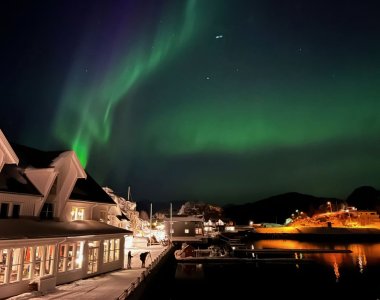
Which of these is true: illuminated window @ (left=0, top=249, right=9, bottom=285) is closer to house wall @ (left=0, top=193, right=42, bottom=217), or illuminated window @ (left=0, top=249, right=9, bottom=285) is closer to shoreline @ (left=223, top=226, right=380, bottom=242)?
house wall @ (left=0, top=193, right=42, bottom=217)

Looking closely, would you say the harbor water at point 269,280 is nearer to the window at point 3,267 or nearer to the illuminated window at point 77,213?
the illuminated window at point 77,213

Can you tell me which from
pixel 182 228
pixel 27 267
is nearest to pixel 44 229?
pixel 27 267

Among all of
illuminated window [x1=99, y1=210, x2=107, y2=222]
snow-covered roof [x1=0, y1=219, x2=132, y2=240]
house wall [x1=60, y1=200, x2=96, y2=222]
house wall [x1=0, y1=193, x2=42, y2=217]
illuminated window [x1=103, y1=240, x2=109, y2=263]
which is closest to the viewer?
snow-covered roof [x1=0, y1=219, x2=132, y2=240]

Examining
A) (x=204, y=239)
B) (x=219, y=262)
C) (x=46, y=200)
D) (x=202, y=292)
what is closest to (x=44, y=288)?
(x=46, y=200)

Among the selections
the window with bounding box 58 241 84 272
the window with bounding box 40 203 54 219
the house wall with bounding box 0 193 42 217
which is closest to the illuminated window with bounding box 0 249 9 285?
the house wall with bounding box 0 193 42 217

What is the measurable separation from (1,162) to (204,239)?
259 feet

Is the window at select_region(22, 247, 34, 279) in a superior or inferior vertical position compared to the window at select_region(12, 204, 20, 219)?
inferior

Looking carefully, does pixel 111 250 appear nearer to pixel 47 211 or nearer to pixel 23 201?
pixel 47 211

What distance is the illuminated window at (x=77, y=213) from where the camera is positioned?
85.2ft

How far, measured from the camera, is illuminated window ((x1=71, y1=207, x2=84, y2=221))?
26.0 meters

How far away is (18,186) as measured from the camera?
2009 centimetres

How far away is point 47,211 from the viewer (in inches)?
894

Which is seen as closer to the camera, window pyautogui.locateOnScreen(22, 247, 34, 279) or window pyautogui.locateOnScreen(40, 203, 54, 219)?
window pyautogui.locateOnScreen(22, 247, 34, 279)

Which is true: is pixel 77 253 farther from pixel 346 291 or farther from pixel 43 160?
pixel 346 291
